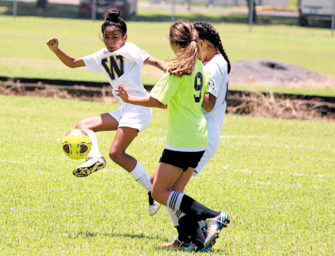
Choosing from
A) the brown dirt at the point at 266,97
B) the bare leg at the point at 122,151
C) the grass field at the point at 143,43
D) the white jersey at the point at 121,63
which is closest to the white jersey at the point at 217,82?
the bare leg at the point at 122,151

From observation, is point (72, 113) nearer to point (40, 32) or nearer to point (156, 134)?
point (156, 134)

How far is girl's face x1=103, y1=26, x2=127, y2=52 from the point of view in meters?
6.65

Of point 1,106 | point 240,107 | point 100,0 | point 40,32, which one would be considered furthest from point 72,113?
point 100,0

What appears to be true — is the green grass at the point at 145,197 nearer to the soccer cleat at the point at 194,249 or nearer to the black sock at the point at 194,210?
the soccer cleat at the point at 194,249

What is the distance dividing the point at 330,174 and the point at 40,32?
1041 inches

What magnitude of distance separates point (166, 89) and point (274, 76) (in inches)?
608

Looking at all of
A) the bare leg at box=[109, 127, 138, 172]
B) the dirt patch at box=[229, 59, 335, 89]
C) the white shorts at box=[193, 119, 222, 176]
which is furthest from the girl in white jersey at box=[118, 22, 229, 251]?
the dirt patch at box=[229, 59, 335, 89]

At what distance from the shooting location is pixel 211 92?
538 centimetres

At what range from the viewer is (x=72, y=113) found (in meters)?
13.9

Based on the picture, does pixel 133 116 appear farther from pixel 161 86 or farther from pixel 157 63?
pixel 161 86

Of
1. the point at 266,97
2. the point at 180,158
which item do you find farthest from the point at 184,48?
the point at 266,97

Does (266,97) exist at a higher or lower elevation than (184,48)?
lower

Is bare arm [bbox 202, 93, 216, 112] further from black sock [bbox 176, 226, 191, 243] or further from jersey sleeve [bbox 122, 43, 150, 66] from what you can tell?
jersey sleeve [bbox 122, 43, 150, 66]

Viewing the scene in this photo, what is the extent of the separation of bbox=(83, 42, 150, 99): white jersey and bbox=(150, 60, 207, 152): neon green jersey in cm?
174
